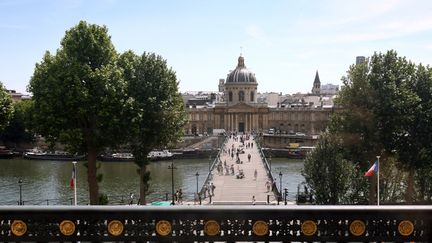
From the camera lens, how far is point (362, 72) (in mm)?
30859

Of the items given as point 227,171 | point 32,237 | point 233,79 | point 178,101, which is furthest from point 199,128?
point 32,237

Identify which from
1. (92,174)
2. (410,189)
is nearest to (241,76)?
(410,189)

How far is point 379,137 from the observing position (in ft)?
96.4

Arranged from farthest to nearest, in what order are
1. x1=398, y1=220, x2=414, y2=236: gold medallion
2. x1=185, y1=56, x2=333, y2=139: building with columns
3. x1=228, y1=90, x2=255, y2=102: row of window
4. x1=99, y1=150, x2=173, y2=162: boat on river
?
x1=228, y1=90, x2=255, y2=102: row of window → x1=185, y1=56, x2=333, y2=139: building with columns → x1=99, y1=150, x2=173, y2=162: boat on river → x1=398, y1=220, x2=414, y2=236: gold medallion

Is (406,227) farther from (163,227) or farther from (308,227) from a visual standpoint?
(163,227)

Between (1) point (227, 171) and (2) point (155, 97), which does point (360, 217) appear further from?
(1) point (227, 171)

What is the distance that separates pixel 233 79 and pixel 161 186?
88482 mm

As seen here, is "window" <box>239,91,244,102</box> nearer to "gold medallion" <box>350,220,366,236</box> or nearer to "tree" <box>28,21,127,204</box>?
"tree" <box>28,21,127,204</box>

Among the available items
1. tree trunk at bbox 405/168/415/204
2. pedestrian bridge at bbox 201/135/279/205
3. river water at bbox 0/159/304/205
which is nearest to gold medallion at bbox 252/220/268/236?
pedestrian bridge at bbox 201/135/279/205

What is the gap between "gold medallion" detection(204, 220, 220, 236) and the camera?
575cm

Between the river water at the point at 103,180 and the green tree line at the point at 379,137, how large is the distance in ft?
23.8

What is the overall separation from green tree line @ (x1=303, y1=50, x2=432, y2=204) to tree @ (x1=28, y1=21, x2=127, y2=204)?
14217 mm

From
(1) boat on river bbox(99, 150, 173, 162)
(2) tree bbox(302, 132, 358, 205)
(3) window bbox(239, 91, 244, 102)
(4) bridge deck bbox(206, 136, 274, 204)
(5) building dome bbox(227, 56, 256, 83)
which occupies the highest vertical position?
(5) building dome bbox(227, 56, 256, 83)

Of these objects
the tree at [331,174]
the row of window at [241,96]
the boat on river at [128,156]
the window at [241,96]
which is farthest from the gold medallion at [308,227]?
the window at [241,96]
